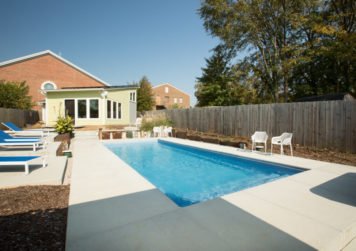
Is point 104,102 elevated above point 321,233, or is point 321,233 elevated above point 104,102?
point 104,102

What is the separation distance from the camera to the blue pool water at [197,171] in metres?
5.29

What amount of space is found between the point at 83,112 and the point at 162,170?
1179 centimetres

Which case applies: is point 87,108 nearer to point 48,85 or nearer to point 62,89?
point 62,89

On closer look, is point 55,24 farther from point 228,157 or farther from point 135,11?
point 228,157

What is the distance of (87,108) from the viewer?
16344mm

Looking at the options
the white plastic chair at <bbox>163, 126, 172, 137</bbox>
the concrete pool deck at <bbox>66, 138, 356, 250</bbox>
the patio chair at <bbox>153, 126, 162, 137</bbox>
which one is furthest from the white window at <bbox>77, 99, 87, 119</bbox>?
the concrete pool deck at <bbox>66, 138, 356, 250</bbox>

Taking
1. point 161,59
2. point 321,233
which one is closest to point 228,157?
point 321,233

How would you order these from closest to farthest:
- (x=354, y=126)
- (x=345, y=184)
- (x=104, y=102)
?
1. (x=345, y=184)
2. (x=354, y=126)
3. (x=104, y=102)

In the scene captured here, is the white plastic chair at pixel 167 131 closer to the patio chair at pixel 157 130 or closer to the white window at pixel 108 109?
the patio chair at pixel 157 130

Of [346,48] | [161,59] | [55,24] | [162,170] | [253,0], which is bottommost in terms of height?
[162,170]

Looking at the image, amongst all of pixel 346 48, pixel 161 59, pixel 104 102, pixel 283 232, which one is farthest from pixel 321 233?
pixel 161 59

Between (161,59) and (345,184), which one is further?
(161,59)

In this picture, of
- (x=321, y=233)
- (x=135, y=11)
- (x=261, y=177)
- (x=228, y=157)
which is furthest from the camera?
(x=135, y=11)

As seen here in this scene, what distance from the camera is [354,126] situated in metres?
6.95
